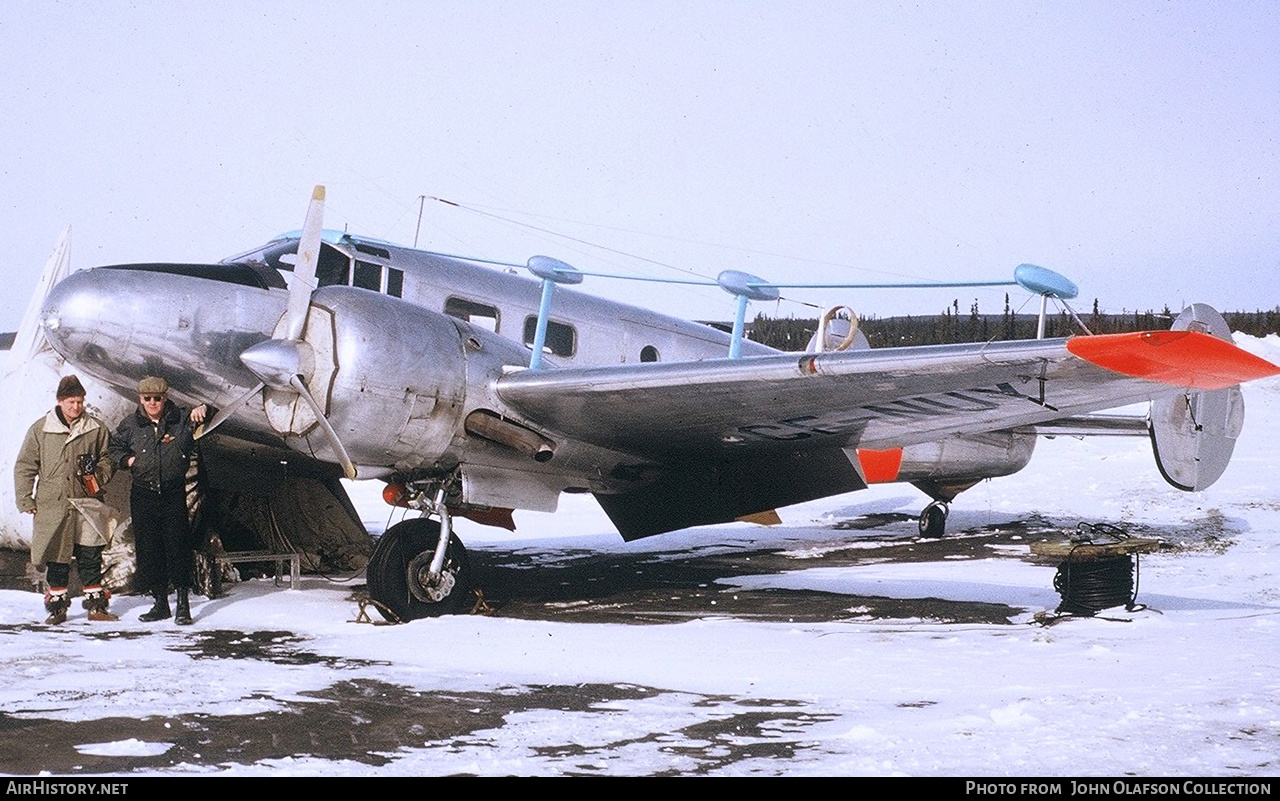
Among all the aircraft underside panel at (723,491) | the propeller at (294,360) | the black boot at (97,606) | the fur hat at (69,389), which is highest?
the propeller at (294,360)

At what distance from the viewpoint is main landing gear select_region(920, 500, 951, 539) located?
47.4 feet

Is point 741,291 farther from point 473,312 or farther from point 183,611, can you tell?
point 183,611

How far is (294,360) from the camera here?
7266 millimetres

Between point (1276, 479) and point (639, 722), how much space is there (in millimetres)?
17088

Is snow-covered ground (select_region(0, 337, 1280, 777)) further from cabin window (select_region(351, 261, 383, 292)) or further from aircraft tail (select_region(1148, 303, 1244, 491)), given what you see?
cabin window (select_region(351, 261, 383, 292))

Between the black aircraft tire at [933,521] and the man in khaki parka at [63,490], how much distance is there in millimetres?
9561

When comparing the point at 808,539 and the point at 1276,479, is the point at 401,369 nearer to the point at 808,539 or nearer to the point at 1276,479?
the point at 808,539

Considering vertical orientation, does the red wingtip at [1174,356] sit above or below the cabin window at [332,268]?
below

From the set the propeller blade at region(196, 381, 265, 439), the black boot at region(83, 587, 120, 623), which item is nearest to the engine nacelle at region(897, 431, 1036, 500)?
the propeller blade at region(196, 381, 265, 439)

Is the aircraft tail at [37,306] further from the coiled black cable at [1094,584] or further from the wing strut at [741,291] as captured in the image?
the coiled black cable at [1094,584]

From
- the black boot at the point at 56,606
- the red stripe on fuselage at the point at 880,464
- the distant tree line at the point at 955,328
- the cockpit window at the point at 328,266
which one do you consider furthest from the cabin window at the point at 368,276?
the distant tree line at the point at 955,328

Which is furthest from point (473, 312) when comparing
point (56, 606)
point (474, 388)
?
point (56, 606)

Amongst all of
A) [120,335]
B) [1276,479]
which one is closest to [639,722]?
[120,335]

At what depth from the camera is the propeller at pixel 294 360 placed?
7.25m
